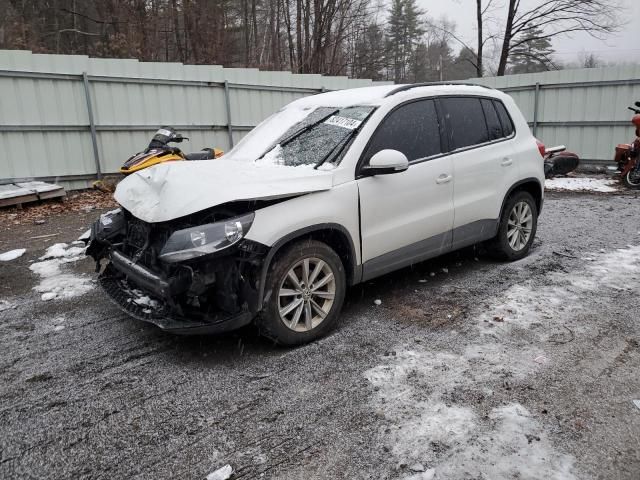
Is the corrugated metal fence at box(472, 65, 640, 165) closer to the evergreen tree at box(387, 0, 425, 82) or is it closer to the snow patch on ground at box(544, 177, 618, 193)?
the snow patch on ground at box(544, 177, 618, 193)

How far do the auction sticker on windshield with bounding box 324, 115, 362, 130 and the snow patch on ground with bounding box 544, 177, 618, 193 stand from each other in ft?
26.8

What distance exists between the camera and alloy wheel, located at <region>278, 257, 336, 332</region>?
11.1ft

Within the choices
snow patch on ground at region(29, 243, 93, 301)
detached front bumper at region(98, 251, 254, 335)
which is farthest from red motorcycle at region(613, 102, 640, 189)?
snow patch on ground at region(29, 243, 93, 301)

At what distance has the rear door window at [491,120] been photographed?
16.1ft

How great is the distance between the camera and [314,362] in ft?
10.8

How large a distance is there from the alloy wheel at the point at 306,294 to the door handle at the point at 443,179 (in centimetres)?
142

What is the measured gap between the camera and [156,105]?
10.4 meters

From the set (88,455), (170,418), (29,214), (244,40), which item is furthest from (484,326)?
(244,40)

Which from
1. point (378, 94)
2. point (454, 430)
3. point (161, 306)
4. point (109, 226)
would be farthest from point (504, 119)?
point (109, 226)

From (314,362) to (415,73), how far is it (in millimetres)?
44296

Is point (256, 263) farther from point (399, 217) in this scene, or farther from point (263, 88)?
point (263, 88)

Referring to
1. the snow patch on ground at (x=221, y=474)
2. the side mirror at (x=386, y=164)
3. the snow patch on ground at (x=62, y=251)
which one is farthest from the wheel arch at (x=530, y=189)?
the snow patch on ground at (x=62, y=251)

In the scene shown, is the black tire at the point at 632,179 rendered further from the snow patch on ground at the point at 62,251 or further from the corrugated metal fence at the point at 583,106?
the snow patch on ground at the point at 62,251

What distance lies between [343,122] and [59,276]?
3.58 meters
